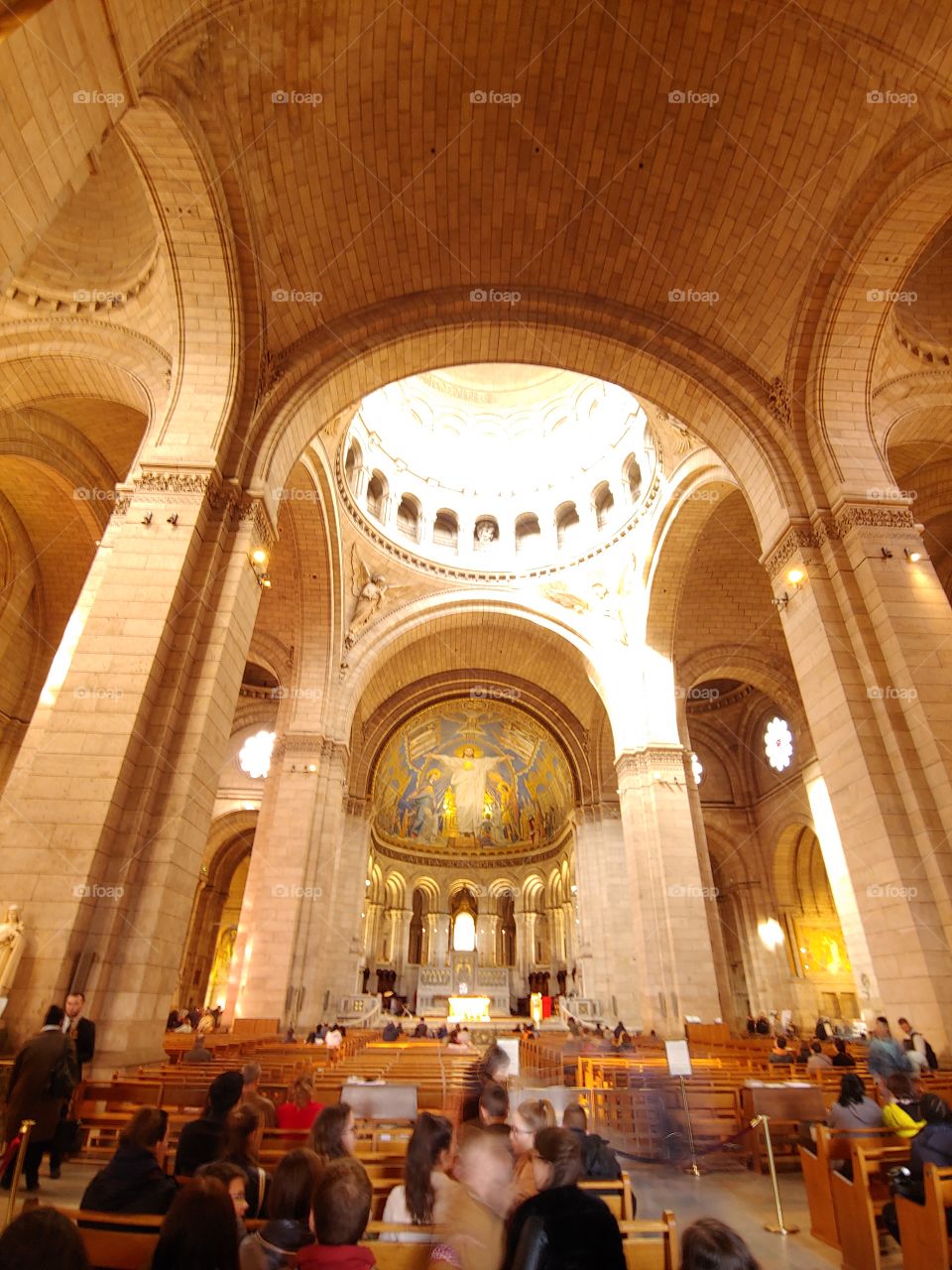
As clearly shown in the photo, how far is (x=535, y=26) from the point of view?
27.7 feet

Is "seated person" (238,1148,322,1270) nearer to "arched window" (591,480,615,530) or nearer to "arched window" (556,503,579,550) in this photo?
"arched window" (591,480,615,530)

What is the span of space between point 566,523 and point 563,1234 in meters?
20.9

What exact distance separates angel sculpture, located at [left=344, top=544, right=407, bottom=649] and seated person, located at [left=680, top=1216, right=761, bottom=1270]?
17252 millimetres

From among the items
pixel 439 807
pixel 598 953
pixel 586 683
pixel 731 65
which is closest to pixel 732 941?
pixel 598 953

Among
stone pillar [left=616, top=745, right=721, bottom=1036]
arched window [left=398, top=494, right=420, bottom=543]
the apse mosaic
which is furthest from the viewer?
the apse mosaic

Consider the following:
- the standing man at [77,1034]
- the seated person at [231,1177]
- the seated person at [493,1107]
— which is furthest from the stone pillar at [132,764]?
the seated person at [231,1177]

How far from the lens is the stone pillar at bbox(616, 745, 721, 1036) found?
1410 centimetres

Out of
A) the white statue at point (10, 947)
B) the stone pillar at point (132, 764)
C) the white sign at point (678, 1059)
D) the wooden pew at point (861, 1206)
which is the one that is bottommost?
the wooden pew at point (861, 1206)

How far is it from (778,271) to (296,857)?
579 inches

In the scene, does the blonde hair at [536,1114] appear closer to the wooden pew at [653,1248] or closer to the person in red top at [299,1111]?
the wooden pew at [653,1248]

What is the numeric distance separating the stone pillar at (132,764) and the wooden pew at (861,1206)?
19.3 ft

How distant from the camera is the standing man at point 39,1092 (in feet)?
13.4

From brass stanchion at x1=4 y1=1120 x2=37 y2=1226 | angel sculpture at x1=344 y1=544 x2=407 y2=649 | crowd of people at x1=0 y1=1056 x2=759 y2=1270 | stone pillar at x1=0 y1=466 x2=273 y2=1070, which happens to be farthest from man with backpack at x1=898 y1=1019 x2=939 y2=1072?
angel sculpture at x1=344 y1=544 x2=407 y2=649

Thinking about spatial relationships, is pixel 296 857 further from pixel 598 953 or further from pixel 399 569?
pixel 598 953
